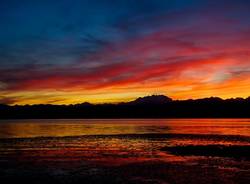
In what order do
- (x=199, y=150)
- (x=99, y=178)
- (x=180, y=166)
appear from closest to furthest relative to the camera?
(x=99, y=178) → (x=180, y=166) → (x=199, y=150)

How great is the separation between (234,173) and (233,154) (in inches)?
533

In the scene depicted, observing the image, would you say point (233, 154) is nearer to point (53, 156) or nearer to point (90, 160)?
point (90, 160)

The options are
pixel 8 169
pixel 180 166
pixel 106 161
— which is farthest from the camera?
pixel 106 161

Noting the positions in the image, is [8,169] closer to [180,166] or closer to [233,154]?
[180,166]

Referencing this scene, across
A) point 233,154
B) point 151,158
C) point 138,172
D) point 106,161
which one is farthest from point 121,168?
point 233,154

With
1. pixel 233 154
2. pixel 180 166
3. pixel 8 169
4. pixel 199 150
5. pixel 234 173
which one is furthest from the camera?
pixel 199 150

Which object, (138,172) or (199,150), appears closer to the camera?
(138,172)

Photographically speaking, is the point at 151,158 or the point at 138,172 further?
the point at 151,158

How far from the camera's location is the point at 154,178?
92.5 feet

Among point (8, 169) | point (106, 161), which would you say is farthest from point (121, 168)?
point (8, 169)

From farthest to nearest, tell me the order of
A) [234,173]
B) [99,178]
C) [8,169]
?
[8,169] < [234,173] < [99,178]

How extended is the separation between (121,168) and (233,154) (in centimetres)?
1704

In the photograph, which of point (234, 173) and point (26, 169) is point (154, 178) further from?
point (26, 169)

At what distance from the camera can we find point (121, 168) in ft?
108
